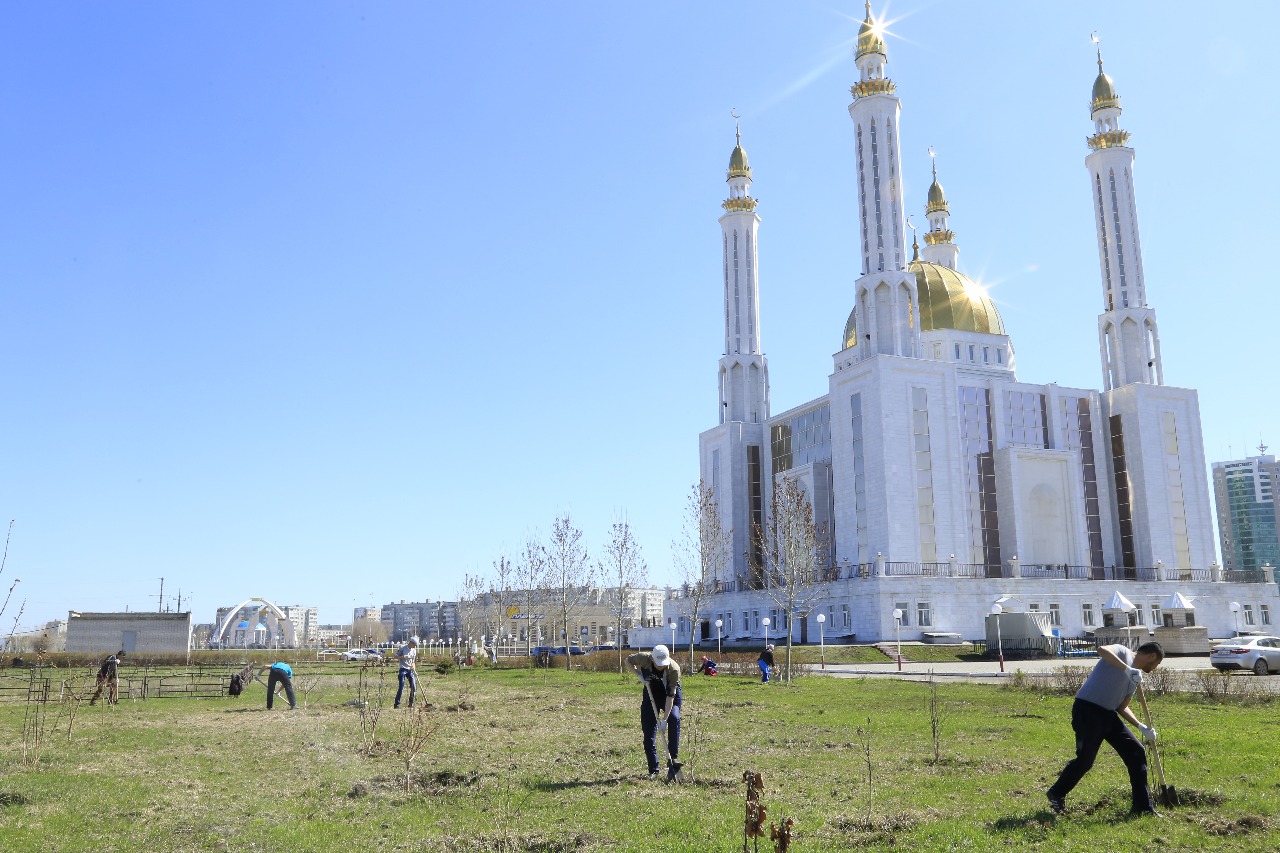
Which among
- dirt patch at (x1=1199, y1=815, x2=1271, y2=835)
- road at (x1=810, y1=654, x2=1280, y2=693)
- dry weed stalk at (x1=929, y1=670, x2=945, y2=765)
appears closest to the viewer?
dirt patch at (x1=1199, y1=815, x2=1271, y2=835)

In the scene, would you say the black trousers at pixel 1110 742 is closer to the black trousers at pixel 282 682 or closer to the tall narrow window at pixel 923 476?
the black trousers at pixel 282 682

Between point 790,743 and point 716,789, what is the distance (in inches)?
164

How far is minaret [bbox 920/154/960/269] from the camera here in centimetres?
8544

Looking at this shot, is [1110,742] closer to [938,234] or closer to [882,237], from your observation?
[882,237]

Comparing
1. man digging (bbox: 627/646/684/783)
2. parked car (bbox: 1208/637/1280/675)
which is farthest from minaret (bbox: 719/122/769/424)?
man digging (bbox: 627/646/684/783)

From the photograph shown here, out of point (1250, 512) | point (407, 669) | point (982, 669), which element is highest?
point (1250, 512)

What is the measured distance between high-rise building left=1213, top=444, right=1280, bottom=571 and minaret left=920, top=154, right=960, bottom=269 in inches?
3207

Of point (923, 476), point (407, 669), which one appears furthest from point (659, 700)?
point (923, 476)

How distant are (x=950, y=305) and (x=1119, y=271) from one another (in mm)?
11422

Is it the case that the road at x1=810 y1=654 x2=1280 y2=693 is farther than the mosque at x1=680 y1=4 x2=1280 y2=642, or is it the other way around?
the mosque at x1=680 y1=4 x2=1280 y2=642

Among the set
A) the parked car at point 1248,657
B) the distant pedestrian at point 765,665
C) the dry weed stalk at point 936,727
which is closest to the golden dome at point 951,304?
the parked car at point 1248,657

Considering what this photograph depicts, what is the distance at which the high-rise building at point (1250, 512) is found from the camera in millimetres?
137000

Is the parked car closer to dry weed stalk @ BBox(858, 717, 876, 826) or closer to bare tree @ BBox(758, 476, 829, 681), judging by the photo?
bare tree @ BBox(758, 476, 829, 681)

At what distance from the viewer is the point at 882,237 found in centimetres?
5906
